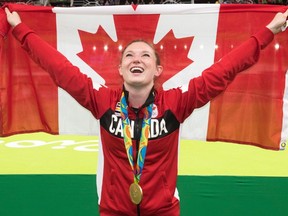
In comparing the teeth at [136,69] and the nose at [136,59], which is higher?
the nose at [136,59]

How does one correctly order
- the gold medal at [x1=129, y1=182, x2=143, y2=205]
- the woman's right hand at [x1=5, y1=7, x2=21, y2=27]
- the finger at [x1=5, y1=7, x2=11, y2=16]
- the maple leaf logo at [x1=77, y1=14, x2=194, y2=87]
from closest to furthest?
1. the gold medal at [x1=129, y1=182, x2=143, y2=205]
2. the woman's right hand at [x1=5, y1=7, x2=21, y2=27]
3. the finger at [x1=5, y1=7, x2=11, y2=16]
4. the maple leaf logo at [x1=77, y1=14, x2=194, y2=87]

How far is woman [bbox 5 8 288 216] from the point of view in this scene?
6.11ft

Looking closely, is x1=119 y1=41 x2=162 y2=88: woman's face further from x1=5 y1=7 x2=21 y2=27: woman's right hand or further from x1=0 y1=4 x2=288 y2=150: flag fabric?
x1=0 y1=4 x2=288 y2=150: flag fabric

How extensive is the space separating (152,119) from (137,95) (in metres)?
0.14

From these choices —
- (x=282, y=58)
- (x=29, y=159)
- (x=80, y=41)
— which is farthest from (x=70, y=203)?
(x=282, y=58)

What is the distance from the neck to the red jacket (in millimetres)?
33

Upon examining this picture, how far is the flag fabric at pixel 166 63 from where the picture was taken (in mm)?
2713

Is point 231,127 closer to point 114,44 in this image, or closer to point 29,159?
point 114,44

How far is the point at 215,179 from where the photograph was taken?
10.9 feet

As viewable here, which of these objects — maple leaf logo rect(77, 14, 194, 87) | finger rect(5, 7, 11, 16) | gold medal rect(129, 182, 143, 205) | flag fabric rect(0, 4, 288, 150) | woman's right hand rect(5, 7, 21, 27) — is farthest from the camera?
maple leaf logo rect(77, 14, 194, 87)

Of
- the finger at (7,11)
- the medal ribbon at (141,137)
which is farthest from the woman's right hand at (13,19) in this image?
the medal ribbon at (141,137)

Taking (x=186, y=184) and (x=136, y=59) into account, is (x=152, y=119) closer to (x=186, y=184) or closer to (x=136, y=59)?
(x=136, y=59)

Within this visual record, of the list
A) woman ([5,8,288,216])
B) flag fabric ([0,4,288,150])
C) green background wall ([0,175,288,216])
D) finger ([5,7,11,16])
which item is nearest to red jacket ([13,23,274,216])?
woman ([5,8,288,216])

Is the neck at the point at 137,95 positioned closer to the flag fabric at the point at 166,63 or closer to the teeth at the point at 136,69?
the teeth at the point at 136,69
